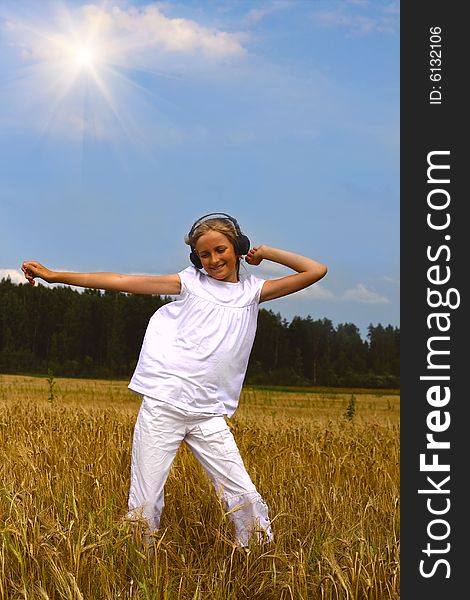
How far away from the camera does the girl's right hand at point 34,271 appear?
11.7 feet

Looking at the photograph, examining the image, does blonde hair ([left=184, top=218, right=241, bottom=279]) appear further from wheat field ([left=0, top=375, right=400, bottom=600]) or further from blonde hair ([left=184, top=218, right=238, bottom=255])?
wheat field ([left=0, top=375, right=400, bottom=600])

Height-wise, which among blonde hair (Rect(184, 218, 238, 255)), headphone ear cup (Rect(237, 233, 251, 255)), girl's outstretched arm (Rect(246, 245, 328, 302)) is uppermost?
blonde hair (Rect(184, 218, 238, 255))

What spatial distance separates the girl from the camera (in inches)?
137

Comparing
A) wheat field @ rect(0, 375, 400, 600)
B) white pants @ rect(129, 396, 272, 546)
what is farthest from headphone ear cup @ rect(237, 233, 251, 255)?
wheat field @ rect(0, 375, 400, 600)

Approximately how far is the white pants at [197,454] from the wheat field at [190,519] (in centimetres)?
13

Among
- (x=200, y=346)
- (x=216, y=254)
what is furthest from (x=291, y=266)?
(x=200, y=346)

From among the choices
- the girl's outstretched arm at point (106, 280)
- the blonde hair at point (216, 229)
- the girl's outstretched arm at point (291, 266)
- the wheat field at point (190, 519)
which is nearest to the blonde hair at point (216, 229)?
the blonde hair at point (216, 229)

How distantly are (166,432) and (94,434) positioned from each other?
8.90 ft

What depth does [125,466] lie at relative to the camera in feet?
16.2

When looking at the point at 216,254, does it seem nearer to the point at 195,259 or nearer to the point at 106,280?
the point at 195,259

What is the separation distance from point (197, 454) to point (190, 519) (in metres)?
0.64

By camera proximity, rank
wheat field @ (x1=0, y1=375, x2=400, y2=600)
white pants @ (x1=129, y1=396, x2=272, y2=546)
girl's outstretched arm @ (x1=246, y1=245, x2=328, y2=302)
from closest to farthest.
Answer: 1. wheat field @ (x1=0, y1=375, x2=400, y2=600)
2. white pants @ (x1=129, y1=396, x2=272, y2=546)
3. girl's outstretched arm @ (x1=246, y1=245, x2=328, y2=302)

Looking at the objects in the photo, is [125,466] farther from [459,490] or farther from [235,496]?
[459,490]

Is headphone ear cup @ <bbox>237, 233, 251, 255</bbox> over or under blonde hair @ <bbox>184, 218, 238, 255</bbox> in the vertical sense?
under
